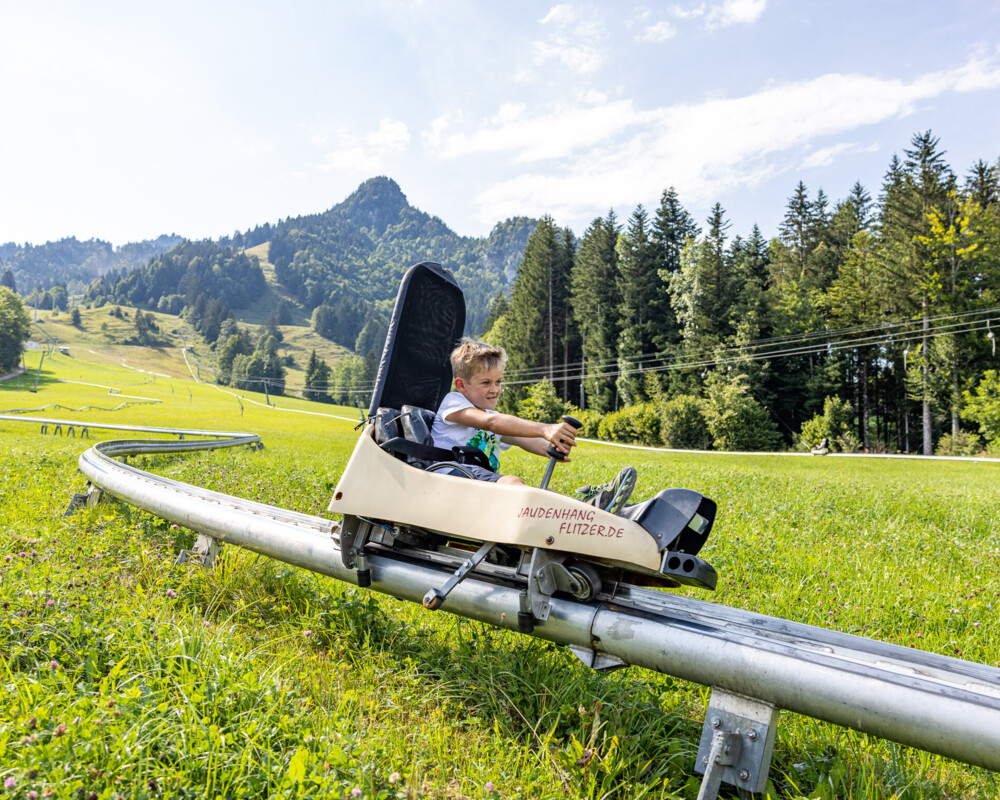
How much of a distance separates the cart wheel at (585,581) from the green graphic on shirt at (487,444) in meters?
1.06

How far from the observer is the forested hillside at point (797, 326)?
4653 cm

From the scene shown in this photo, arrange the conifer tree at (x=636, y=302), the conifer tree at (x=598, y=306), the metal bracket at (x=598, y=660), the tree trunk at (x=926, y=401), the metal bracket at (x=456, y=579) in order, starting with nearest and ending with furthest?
the metal bracket at (x=598, y=660)
the metal bracket at (x=456, y=579)
the tree trunk at (x=926, y=401)
the conifer tree at (x=636, y=302)
the conifer tree at (x=598, y=306)

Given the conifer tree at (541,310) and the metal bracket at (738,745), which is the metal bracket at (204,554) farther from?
the conifer tree at (541,310)

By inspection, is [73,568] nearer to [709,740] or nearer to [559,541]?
[559,541]

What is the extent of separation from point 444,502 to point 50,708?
1.78 m

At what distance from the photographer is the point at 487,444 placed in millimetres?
3949

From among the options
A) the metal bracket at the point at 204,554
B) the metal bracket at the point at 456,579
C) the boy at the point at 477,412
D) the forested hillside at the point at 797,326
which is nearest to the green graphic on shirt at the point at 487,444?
the boy at the point at 477,412

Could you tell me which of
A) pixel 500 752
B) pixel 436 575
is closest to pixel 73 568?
pixel 436 575

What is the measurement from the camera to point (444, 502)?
321cm

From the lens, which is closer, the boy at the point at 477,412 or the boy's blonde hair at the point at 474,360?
the boy at the point at 477,412

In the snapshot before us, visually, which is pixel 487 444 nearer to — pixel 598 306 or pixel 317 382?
pixel 598 306

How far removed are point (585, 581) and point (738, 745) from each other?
88 centimetres

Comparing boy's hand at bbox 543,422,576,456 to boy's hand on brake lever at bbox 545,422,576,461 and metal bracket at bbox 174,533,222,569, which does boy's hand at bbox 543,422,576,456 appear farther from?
metal bracket at bbox 174,533,222,569

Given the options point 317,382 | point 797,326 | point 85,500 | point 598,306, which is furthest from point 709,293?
point 317,382
